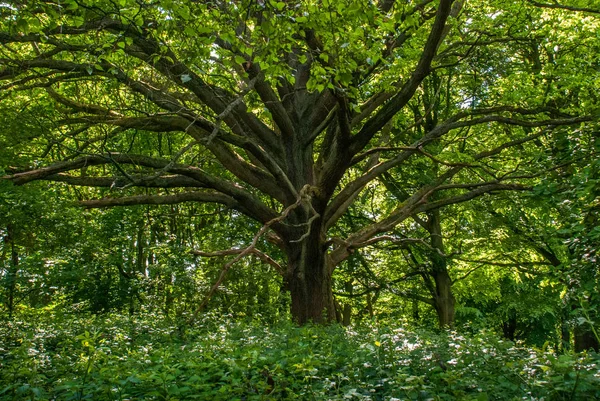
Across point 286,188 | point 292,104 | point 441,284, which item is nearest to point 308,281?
point 286,188

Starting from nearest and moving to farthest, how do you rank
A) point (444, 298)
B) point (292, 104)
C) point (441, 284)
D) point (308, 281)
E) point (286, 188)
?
point (286, 188)
point (308, 281)
point (292, 104)
point (444, 298)
point (441, 284)

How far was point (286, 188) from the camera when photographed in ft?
33.0

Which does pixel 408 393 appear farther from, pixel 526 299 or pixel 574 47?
pixel 526 299

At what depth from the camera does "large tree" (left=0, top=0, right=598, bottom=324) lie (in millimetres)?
7051

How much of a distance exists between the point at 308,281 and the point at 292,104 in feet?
13.5

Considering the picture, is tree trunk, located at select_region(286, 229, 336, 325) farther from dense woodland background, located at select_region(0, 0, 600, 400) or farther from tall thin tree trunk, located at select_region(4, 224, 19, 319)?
tall thin tree trunk, located at select_region(4, 224, 19, 319)

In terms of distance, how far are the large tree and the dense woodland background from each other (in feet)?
0.23

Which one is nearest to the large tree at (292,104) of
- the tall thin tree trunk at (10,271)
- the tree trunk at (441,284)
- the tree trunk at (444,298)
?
the tall thin tree trunk at (10,271)

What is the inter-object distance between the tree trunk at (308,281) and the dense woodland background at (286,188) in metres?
0.07

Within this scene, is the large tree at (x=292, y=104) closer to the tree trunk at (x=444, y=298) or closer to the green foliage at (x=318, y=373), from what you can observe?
the green foliage at (x=318, y=373)

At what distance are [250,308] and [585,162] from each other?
9.04m

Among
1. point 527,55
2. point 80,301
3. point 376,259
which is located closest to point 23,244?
point 80,301

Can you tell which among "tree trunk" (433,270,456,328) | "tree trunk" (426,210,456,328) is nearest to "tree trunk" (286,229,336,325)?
"tree trunk" (426,210,456,328)

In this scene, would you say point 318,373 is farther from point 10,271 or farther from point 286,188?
point 10,271
